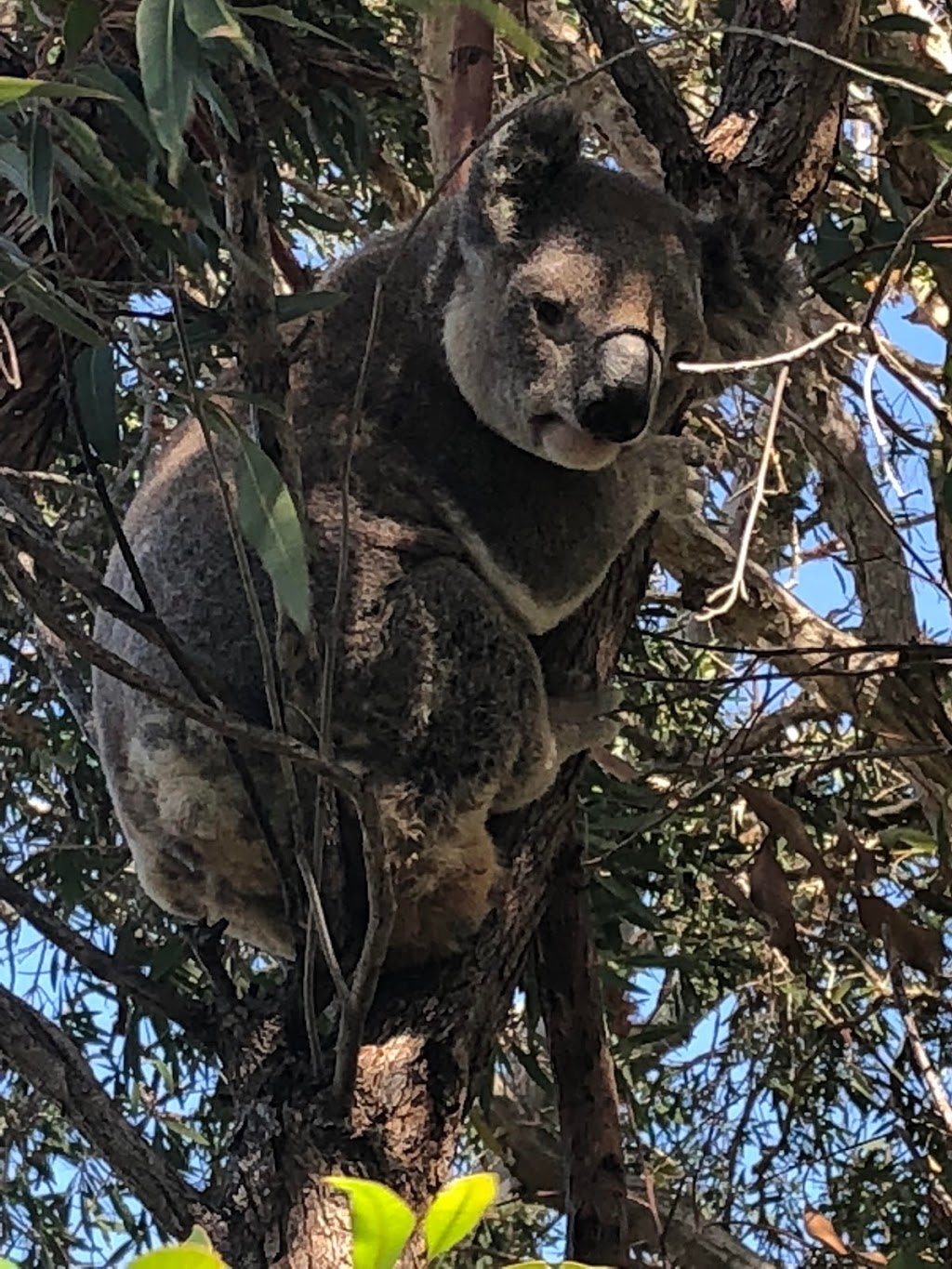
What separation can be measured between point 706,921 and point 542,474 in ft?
3.80

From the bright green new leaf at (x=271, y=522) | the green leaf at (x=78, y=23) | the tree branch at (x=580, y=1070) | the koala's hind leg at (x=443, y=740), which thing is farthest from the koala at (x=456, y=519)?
the green leaf at (x=78, y=23)

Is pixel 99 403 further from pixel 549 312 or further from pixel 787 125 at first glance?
pixel 787 125

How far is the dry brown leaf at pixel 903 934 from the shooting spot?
88.7 inches

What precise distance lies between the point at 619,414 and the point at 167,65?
27.6 inches

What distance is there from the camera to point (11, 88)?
3.10 feet

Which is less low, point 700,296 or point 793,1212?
point 700,296

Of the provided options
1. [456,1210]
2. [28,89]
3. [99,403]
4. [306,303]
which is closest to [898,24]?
[306,303]

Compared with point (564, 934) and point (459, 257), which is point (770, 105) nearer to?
point (459, 257)

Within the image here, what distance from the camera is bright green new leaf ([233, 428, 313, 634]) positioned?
113 cm

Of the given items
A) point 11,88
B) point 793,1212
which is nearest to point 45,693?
point 793,1212

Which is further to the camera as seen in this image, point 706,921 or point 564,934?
point 706,921

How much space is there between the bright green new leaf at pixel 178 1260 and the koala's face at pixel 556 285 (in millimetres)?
1282

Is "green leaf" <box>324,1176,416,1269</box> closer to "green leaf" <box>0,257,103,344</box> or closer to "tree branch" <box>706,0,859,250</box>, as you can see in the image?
"green leaf" <box>0,257,103,344</box>

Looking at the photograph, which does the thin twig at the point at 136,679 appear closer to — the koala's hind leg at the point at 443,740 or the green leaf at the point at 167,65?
the green leaf at the point at 167,65
